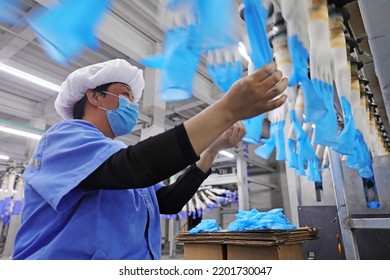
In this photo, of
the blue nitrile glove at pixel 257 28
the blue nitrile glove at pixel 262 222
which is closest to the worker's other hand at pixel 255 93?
the blue nitrile glove at pixel 257 28

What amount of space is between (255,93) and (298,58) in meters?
0.32

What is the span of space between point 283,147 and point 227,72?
434 mm

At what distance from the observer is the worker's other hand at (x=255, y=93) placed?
380 mm

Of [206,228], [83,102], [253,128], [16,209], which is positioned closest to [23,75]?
[83,102]

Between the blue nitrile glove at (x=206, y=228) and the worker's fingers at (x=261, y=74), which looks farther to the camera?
the blue nitrile glove at (x=206, y=228)

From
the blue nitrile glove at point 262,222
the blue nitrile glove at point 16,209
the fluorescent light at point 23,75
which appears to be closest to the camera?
the blue nitrile glove at point 262,222

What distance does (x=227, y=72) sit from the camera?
0.58m

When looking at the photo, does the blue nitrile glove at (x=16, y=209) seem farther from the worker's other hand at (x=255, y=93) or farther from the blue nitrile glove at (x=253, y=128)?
the worker's other hand at (x=255, y=93)

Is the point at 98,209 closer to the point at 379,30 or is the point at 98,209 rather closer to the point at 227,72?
the point at 227,72

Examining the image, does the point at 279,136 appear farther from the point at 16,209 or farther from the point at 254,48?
the point at 16,209

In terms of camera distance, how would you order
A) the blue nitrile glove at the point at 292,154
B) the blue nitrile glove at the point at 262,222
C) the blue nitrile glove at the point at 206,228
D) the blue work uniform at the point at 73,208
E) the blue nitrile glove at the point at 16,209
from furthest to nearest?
the blue nitrile glove at the point at 16,209
the blue nitrile glove at the point at 206,228
the blue nitrile glove at the point at 262,222
the blue nitrile glove at the point at 292,154
the blue work uniform at the point at 73,208

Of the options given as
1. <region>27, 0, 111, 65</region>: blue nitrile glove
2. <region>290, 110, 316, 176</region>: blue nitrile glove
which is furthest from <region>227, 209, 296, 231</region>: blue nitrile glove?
<region>27, 0, 111, 65</region>: blue nitrile glove

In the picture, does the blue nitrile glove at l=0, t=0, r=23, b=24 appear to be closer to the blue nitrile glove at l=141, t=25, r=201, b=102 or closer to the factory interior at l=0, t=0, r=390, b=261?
the factory interior at l=0, t=0, r=390, b=261

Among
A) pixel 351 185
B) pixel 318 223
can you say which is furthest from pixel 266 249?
pixel 318 223
